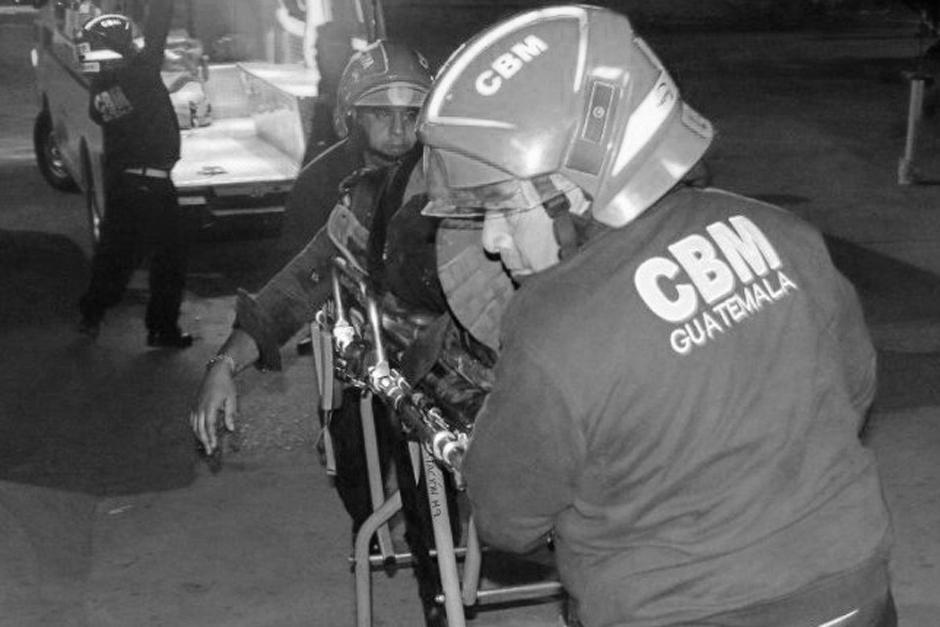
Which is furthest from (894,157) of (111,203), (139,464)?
(139,464)

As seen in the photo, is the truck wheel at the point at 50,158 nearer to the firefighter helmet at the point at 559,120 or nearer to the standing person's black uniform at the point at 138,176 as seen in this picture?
the standing person's black uniform at the point at 138,176

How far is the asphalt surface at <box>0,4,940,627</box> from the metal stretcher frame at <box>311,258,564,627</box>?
1.13ft

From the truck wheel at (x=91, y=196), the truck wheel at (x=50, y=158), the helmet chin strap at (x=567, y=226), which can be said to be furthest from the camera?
the truck wheel at (x=50, y=158)

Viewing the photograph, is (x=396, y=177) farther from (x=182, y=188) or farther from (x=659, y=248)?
(x=182, y=188)

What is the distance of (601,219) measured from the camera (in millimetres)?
2283

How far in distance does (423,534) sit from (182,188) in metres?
7.00

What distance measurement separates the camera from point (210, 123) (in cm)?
1218

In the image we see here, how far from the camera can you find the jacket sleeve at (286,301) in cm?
400

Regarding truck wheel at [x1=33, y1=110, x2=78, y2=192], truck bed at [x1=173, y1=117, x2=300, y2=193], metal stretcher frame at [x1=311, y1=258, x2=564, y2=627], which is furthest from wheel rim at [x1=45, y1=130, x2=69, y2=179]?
metal stretcher frame at [x1=311, y1=258, x2=564, y2=627]

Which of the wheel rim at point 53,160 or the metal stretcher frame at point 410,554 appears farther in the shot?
the wheel rim at point 53,160

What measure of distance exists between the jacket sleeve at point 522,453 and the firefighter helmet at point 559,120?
0.27 metres

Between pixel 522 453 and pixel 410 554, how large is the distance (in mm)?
2748

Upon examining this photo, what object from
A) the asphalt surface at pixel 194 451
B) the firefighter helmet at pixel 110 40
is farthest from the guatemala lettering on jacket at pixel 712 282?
the firefighter helmet at pixel 110 40

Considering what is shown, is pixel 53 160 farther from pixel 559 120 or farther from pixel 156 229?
pixel 559 120
